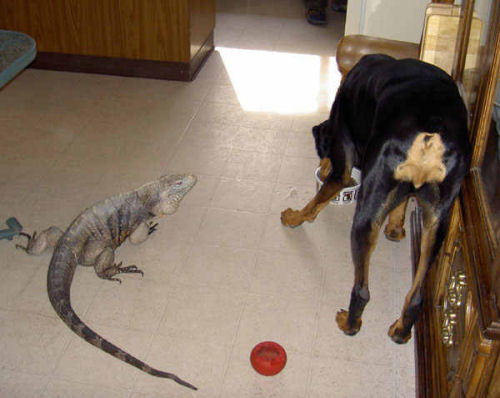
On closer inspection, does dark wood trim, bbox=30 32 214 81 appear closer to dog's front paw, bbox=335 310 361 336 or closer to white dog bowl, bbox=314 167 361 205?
white dog bowl, bbox=314 167 361 205

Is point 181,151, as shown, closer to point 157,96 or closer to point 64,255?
point 157,96

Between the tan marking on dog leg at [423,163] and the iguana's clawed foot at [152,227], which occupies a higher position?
the tan marking on dog leg at [423,163]

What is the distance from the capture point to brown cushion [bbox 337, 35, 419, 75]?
3.70 meters

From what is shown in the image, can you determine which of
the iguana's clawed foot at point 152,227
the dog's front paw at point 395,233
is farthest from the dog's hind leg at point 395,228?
the iguana's clawed foot at point 152,227

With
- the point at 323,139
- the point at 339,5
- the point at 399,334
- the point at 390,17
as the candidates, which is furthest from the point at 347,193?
the point at 339,5

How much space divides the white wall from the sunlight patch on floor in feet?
2.83

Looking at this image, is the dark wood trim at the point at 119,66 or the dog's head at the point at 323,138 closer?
the dog's head at the point at 323,138

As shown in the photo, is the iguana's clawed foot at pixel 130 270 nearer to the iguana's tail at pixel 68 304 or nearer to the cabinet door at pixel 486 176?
the iguana's tail at pixel 68 304

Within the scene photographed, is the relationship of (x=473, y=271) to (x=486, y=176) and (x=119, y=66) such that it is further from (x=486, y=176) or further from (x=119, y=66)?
(x=119, y=66)

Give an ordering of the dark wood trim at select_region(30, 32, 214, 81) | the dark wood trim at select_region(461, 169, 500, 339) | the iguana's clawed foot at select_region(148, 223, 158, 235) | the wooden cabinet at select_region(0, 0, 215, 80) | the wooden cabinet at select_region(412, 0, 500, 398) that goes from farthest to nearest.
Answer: the dark wood trim at select_region(30, 32, 214, 81)
the wooden cabinet at select_region(0, 0, 215, 80)
the iguana's clawed foot at select_region(148, 223, 158, 235)
the wooden cabinet at select_region(412, 0, 500, 398)
the dark wood trim at select_region(461, 169, 500, 339)

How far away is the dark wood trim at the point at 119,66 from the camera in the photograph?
541cm

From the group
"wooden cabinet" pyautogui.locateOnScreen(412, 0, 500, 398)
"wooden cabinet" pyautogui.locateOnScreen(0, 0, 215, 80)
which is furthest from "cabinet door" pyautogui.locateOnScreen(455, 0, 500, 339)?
"wooden cabinet" pyautogui.locateOnScreen(0, 0, 215, 80)

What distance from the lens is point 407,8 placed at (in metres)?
4.26

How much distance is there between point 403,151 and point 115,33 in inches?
146
